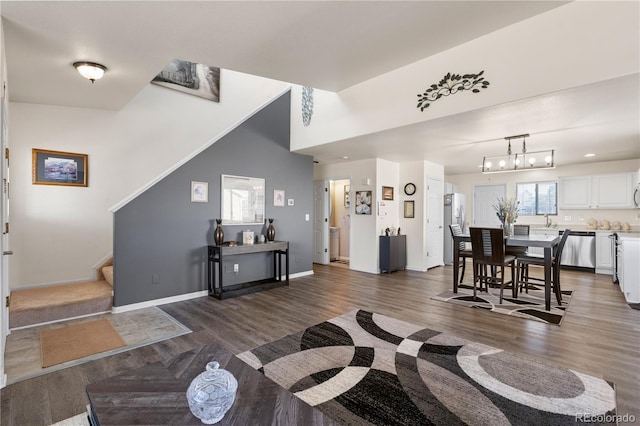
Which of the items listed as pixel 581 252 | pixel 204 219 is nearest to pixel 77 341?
pixel 204 219

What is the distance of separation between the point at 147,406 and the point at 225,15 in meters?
2.73

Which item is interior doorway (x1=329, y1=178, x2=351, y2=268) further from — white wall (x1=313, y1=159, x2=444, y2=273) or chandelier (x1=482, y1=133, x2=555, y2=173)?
chandelier (x1=482, y1=133, x2=555, y2=173)

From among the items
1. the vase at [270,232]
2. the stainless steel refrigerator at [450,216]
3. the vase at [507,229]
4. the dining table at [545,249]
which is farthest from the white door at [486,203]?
the vase at [270,232]

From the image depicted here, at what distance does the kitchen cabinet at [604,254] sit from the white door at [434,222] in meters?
2.93

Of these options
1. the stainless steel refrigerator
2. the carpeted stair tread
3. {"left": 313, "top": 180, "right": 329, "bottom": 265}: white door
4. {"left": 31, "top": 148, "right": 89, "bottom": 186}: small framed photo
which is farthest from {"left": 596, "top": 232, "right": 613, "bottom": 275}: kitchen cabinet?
{"left": 31, "top": 148, "right": 89, "bottom": 186}: small framed photo

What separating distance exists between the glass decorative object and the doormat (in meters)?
2.19

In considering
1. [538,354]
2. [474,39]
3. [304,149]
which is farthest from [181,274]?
[474,39]

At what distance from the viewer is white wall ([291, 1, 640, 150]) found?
2.52 meters

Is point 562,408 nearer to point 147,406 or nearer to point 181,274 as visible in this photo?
point 147,406

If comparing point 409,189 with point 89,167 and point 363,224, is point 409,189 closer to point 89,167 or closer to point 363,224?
point 363,224

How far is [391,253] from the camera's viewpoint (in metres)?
6.32

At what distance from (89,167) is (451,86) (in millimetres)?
5204

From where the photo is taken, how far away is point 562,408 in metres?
1.99

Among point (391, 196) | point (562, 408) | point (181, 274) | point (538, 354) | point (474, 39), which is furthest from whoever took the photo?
point (391, 196)
